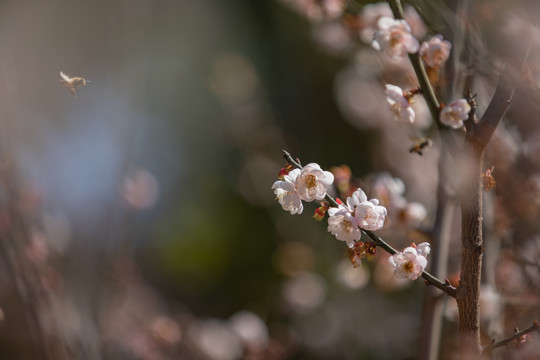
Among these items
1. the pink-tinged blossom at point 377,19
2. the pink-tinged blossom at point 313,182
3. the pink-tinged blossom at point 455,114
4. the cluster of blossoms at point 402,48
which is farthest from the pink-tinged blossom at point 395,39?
the pink-tinged blossom at point 377,19

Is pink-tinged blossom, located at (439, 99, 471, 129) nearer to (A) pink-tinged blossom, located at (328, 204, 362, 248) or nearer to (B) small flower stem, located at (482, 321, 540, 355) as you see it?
(A) pink-tinged blossom, located at (328, 204, 362, 248)

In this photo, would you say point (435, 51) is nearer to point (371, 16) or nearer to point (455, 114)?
point (455, 114)

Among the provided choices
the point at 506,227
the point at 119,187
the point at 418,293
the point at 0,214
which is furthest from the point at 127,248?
the point at 418,293

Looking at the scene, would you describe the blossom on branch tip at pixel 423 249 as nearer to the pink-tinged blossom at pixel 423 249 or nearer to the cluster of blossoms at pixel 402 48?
the pink-tinged blossom at pixel 423 249

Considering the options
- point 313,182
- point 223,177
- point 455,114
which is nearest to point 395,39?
point 455,114

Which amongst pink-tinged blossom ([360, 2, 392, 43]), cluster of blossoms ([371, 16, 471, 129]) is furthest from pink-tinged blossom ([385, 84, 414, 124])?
pink-tinged blossom ([360, 2, 392, 43])
